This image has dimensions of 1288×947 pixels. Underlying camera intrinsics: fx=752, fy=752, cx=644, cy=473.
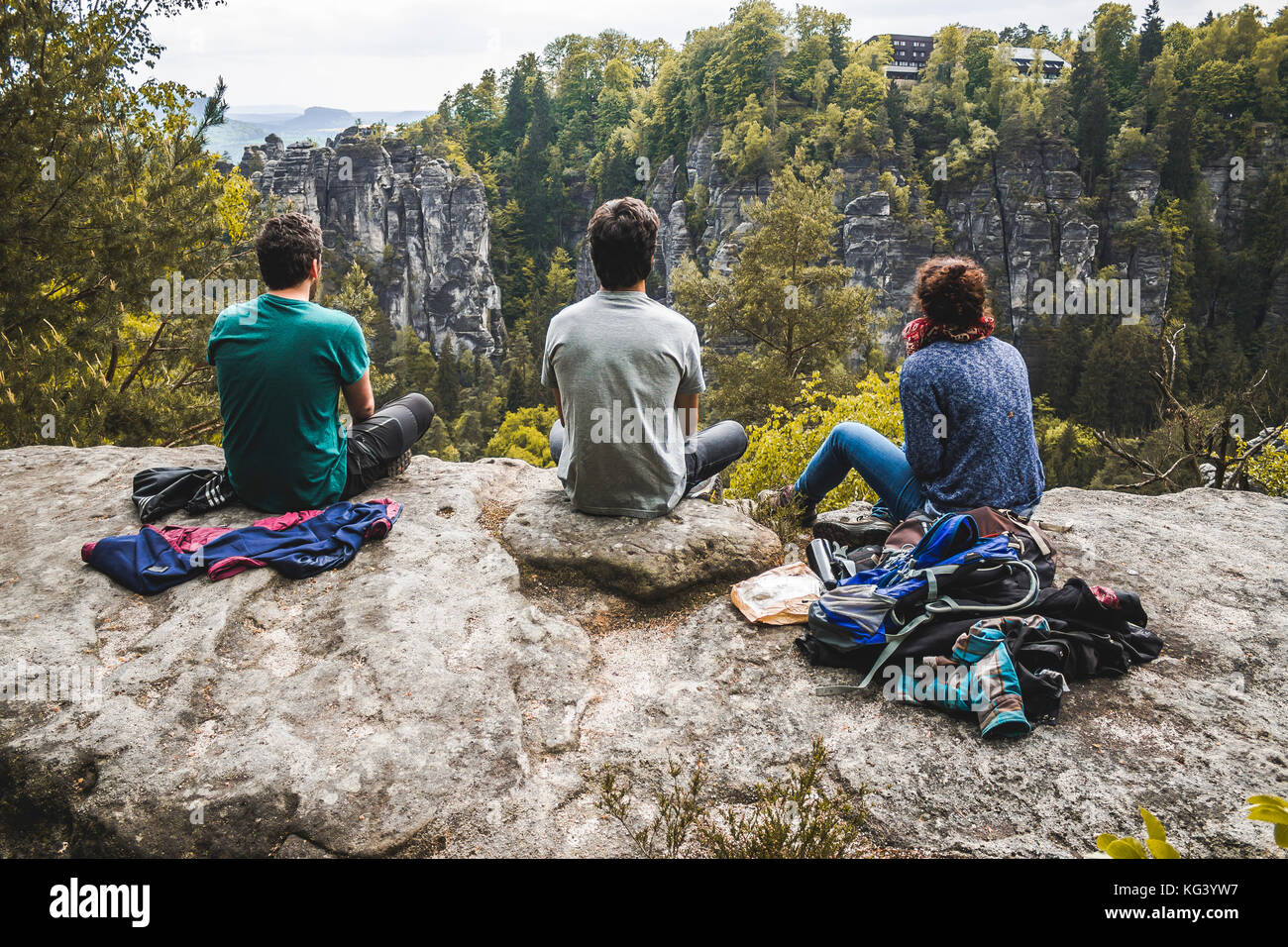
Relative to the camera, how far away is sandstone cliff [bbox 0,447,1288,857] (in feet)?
7.54

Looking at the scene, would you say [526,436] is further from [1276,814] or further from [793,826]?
[1276,814]

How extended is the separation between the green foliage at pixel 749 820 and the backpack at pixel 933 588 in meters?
0.57

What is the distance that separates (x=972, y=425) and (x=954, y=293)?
598mm

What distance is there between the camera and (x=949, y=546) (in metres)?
2.95

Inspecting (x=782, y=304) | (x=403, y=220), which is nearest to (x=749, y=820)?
(x=782, y=304)

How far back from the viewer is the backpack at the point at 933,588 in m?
2.84

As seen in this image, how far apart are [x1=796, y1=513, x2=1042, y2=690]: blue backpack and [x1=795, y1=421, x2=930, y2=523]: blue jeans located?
0.60m

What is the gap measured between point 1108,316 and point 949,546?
62.9 m

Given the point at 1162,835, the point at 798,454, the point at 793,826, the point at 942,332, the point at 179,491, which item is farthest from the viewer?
the point at 798,454

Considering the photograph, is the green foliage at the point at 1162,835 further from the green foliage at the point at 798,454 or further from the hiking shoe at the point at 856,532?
the green foliage at the point at 798,454

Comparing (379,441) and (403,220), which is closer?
(379,441)

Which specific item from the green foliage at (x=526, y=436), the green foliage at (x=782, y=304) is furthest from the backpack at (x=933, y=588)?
the green foliage at (x=526, y=436)

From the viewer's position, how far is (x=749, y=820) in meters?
2.33

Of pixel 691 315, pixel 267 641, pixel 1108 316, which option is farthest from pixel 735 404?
pixel 1108 316
